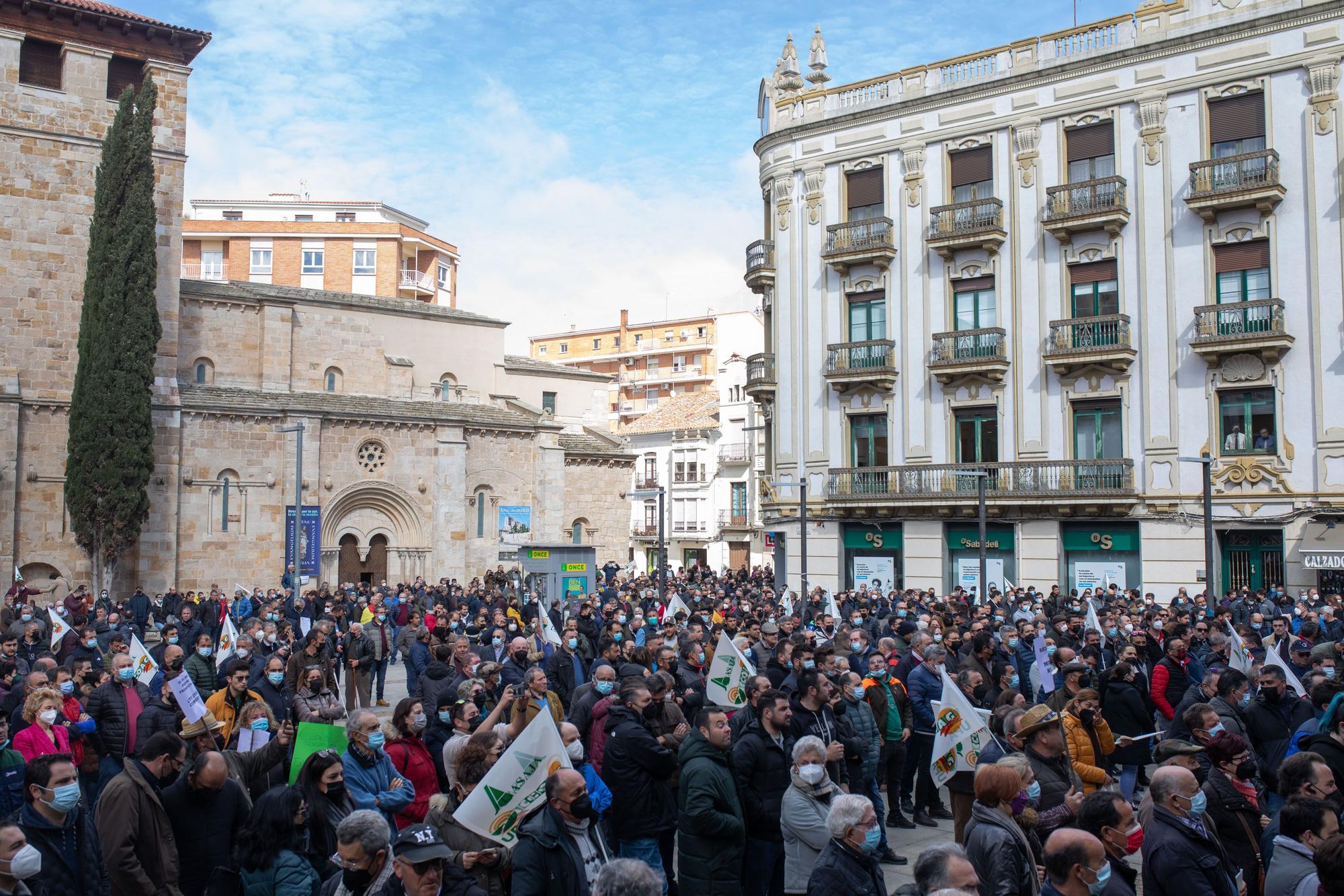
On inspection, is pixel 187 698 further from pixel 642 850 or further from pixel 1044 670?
→ pixel 1044 670

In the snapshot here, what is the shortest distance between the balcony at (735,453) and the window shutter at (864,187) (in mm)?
27205

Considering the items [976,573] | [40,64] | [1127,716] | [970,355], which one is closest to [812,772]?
[1127,716]

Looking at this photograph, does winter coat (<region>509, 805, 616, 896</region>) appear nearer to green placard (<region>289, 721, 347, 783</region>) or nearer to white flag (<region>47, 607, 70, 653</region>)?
green placard (<region>289, 721, 347, 783</region>)

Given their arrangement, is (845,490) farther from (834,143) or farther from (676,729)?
(676,729)

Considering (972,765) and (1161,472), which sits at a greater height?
(1161,472)

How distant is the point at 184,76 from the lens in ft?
118

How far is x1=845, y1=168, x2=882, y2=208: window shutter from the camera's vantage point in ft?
108

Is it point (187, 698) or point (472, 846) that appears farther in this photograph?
point (187, 698)

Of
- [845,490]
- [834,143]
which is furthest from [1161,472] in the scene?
[834,143]

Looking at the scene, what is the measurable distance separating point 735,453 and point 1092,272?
32343mm

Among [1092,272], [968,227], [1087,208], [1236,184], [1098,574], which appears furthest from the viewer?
[968,227]

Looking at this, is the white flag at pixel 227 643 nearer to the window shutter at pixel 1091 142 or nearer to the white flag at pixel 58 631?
the white flag at pixel 58 631

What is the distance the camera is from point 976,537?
30797mm

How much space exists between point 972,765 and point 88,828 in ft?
18.9
